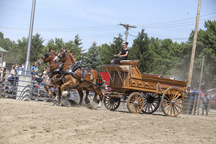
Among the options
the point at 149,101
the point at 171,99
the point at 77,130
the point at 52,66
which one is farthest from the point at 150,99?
the point at 77,130

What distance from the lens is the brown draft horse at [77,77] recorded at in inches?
472

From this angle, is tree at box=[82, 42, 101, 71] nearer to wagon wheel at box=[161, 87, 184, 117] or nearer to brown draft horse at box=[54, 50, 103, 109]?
brown draft horse at box=[54, 50, 103, 109]

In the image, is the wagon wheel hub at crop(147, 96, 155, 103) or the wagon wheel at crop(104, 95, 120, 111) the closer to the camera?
the wagon wheel at crop(104, 95, 120, 111)

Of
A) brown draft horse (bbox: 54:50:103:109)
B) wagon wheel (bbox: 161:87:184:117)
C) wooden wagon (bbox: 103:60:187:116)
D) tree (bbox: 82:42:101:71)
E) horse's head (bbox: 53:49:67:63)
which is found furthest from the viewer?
tree (bbox: 82:42:101:71)

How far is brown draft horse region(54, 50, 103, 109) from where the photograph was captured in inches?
472

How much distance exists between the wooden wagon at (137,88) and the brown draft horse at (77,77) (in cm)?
75

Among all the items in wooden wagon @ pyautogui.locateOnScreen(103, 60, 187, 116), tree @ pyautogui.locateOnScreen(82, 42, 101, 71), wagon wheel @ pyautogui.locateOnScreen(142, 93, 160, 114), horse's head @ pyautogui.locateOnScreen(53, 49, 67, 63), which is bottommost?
wagon wheel @ pyautogui.locateOnScreen(142, 93, 160, 114)

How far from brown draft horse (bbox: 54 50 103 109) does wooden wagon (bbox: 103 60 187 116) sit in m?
0.75

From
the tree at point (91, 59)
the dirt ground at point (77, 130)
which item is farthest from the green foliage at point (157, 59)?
the dirt ground at point (77, 130)

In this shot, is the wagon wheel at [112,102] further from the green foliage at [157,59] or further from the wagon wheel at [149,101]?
the green foliage at [157,59]

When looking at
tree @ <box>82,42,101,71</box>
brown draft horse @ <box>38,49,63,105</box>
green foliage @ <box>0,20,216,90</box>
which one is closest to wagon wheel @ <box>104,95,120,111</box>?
brown draft horse @ <box>38,49,63,105</box>

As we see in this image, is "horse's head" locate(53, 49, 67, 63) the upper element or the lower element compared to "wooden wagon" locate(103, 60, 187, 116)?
upper

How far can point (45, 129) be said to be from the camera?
673 centimetres

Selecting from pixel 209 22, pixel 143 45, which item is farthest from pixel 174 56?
pixel 143 45
